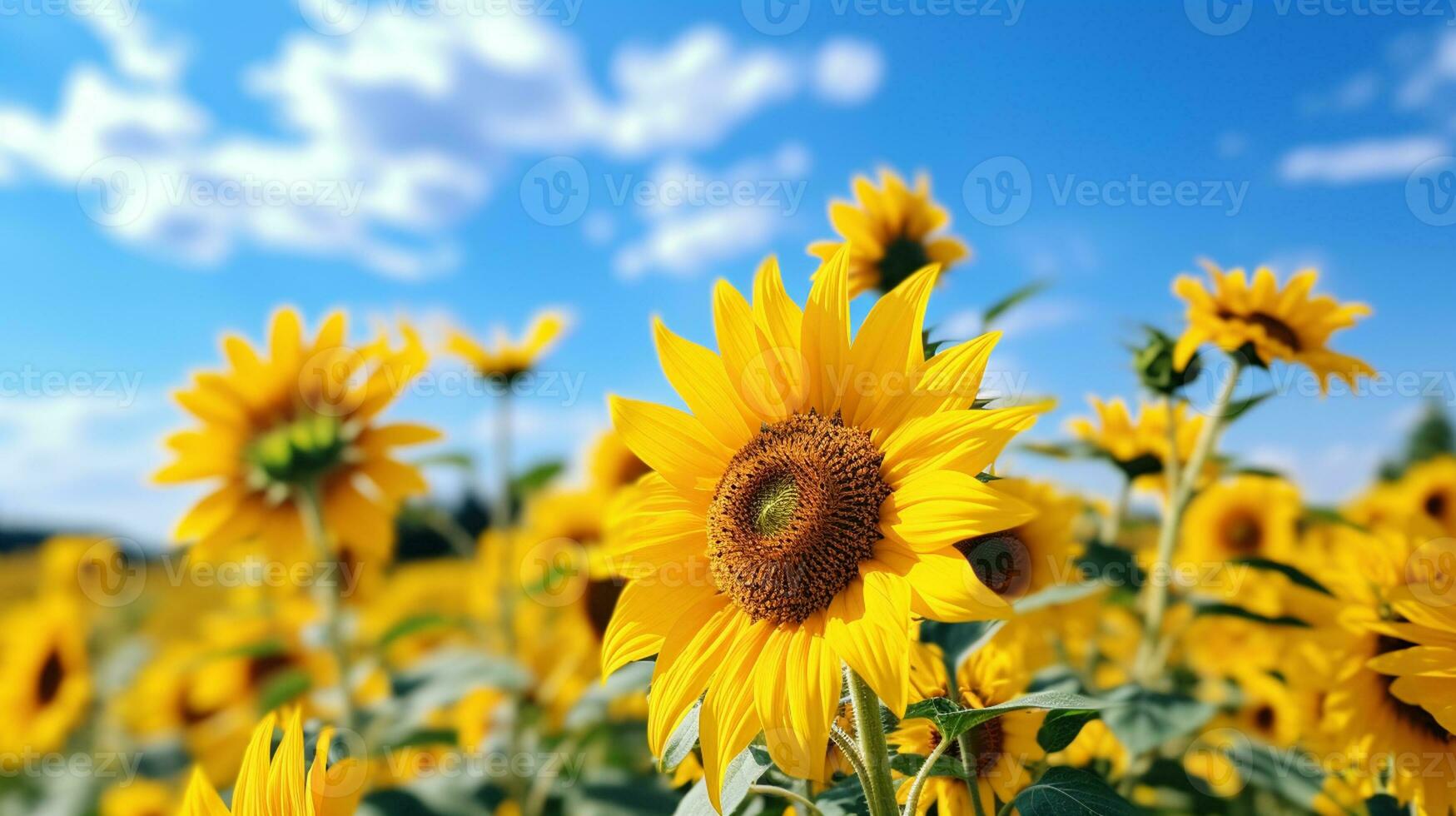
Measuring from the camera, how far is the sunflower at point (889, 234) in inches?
103

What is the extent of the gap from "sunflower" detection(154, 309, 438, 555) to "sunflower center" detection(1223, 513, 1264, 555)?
3.62 m

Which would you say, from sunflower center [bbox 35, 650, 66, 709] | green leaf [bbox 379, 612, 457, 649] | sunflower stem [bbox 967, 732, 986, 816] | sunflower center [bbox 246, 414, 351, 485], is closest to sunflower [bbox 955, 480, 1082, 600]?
sunflower stem [bbox 967, 732, 986, 816]

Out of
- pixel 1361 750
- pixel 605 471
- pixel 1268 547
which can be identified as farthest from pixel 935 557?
pixel 1268 547

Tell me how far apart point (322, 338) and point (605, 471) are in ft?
5.39

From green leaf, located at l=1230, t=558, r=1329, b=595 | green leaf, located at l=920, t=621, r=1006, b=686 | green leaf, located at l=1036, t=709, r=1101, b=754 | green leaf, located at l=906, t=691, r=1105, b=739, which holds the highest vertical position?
green leaf, located at l=920, t=621, r=1006, b=686

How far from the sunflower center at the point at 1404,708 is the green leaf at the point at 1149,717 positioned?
13.4 inches

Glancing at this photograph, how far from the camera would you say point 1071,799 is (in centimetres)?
117

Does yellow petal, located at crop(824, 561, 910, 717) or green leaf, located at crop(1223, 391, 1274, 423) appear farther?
green leaf, located at crop(1223, 391, 1274, 423)

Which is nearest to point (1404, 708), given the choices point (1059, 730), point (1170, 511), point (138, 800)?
point (1170, 511)

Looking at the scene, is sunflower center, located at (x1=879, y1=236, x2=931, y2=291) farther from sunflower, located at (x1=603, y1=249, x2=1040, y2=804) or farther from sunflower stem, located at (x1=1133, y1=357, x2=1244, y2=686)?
sunflower, located at (x1=603, y1=249, x2=1040, y2=804)

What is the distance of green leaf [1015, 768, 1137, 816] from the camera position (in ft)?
3.76

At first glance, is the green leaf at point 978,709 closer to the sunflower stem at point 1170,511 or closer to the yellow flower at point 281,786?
the yellow flower at point 281,786

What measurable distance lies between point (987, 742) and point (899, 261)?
1552mm

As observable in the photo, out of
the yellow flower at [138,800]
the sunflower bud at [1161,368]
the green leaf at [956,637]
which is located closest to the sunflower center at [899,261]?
the sunflower bud at [1161,368]
